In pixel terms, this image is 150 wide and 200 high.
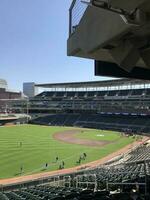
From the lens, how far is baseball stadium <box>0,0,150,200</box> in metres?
8.41

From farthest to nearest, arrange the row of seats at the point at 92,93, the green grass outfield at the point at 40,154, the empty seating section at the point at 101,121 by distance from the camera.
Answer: the row of seats at the point at 92,93
the empty seating section at the point at 101,121
the green grass outfield at the point at 40,154

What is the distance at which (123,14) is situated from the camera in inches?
247

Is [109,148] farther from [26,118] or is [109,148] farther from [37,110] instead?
[37,110]

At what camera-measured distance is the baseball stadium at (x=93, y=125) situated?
27.6 ft

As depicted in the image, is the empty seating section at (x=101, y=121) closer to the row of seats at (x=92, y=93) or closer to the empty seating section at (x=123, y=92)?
the row of seats at (x=92, y=93)

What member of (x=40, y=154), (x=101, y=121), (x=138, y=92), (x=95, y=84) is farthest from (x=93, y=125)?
(x=40, y=154)

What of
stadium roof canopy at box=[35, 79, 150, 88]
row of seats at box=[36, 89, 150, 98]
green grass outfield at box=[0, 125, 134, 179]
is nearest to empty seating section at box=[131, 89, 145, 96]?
row of seats at box=[36, 89, 150, 98]

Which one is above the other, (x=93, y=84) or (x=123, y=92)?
(x=93, y=84)

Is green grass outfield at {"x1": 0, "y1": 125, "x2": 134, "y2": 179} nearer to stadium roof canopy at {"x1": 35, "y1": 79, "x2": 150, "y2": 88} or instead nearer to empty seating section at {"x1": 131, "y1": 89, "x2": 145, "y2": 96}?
stadium roof canopy at {"x1": 35, "y1": 79, "x2": 150, "y2": 88}

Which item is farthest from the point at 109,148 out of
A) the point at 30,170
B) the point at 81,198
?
the point at 81,198

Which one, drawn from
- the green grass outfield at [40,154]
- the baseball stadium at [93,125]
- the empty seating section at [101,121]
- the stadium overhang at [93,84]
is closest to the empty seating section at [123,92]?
the baseball stadium at [93,125]

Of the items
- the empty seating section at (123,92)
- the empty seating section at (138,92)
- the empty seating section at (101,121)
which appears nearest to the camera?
the empty seating section at (101,121)

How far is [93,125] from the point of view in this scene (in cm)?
9744

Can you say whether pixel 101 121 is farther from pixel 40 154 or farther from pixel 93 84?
pixel 40 154
